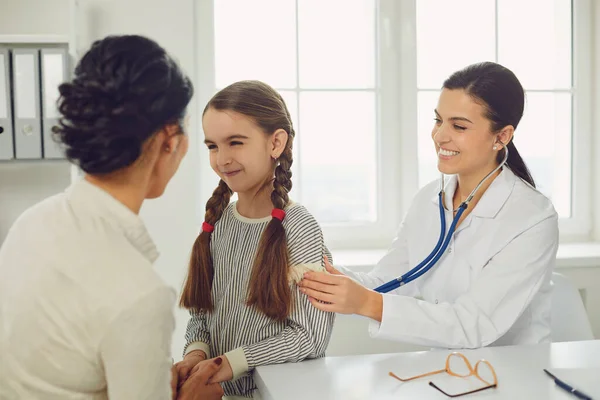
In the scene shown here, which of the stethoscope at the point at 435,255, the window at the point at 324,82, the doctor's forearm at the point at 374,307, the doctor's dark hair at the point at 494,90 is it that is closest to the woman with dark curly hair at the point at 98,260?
the doctor's forearm at the point at 374,307

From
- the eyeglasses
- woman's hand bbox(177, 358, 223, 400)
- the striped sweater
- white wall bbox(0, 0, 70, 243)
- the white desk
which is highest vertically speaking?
white wall bbox(0, 0, 70, 243)

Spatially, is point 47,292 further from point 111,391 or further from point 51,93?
point 51,93

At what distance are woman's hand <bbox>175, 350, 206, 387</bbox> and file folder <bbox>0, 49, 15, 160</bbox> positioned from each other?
41.2 inches

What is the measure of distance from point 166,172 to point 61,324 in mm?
248

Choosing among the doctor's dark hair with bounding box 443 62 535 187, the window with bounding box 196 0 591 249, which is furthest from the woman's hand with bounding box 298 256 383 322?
the window with bounding box 196 0 591 249

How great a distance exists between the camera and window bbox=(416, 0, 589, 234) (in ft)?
8.16

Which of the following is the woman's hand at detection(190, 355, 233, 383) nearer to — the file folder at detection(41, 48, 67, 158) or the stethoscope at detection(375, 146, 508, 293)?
the stethoscope at detection(375, 146, 508, 293)

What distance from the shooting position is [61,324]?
2.37 feet

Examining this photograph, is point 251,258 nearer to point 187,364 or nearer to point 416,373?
point 187,364

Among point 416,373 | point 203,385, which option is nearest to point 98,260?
point 203,385

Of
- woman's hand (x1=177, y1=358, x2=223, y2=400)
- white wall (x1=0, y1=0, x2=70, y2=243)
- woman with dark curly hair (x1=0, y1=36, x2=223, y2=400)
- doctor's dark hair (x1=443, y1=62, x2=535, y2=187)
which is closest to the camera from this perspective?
woman with dark curly hair (x1=0, y1=36, x2=223, y2=400)

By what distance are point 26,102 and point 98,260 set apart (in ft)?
4.57

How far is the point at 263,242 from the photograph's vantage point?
1.25 meters

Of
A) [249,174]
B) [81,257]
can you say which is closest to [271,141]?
[249,174]
